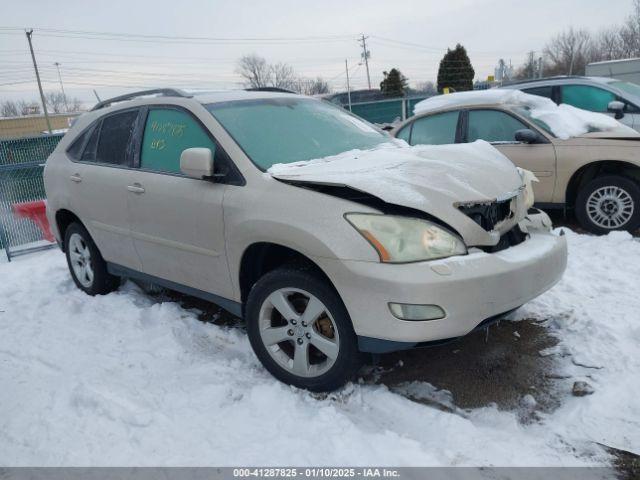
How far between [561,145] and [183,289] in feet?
14.9

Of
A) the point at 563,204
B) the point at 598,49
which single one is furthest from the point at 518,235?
the point at 598,49

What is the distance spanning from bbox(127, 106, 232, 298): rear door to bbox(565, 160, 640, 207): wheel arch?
4433 mm

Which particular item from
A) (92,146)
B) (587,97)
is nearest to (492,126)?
(587,97)

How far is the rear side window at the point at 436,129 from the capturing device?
674 cm

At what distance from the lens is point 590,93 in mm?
7973

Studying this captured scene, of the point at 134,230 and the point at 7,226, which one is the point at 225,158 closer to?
the point at 134,230

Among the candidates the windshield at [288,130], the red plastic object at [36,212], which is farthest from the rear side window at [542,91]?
the red plastic object at [36,212]

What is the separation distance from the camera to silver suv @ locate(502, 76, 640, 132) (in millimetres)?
7722

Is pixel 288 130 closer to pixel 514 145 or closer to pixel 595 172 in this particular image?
pixel 514 145

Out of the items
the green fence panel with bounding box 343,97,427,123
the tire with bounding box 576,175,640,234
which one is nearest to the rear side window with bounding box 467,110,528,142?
the tire with bounding box 576,175,640,234

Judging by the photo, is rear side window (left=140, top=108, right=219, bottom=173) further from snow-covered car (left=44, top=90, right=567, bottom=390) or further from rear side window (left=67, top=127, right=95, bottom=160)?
rear side window (left=67, top=127, right=95, bottom=160)

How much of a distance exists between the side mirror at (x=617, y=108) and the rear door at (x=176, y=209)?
6109 mm

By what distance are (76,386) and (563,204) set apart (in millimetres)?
5335

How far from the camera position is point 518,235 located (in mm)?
3271
